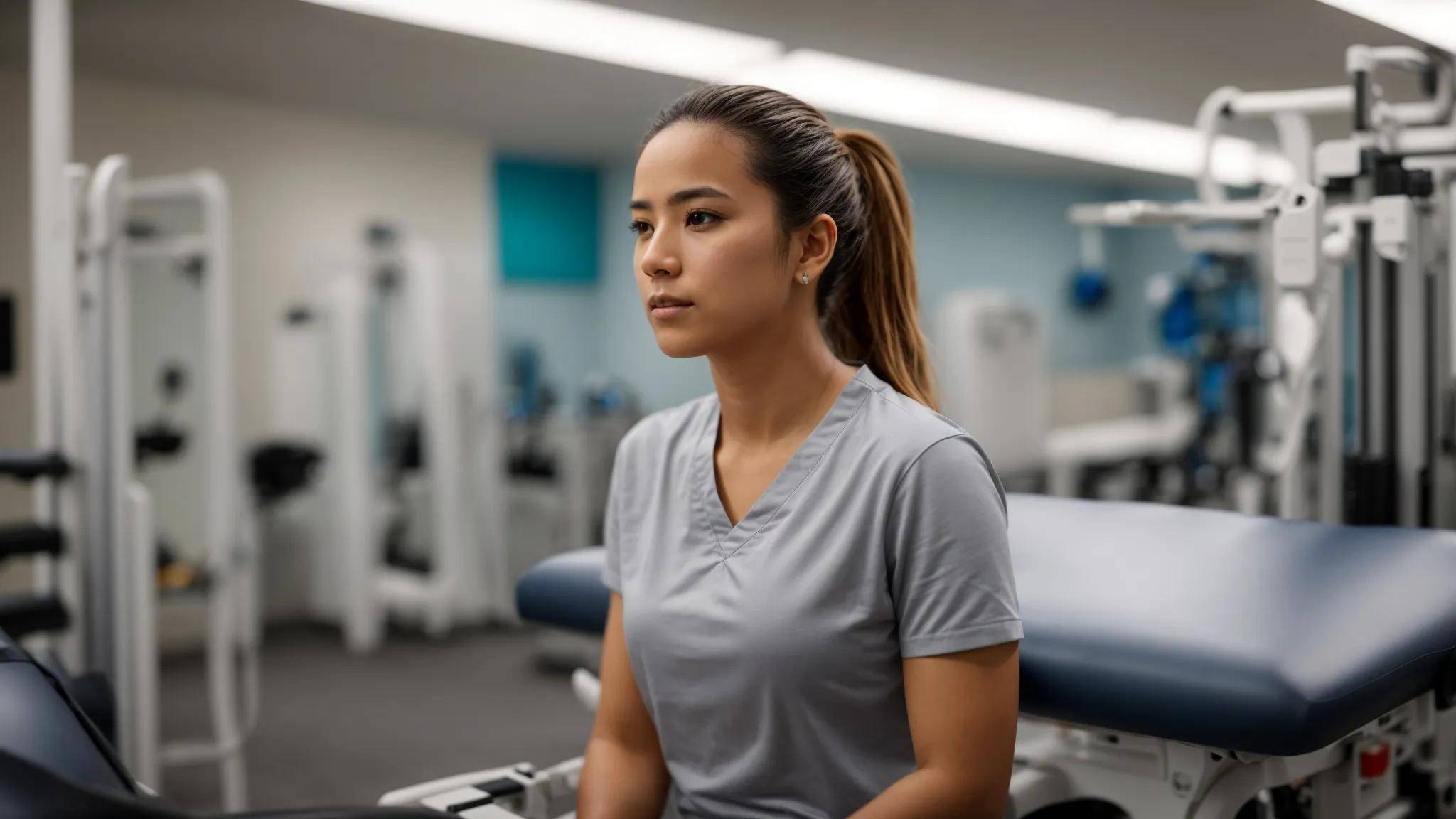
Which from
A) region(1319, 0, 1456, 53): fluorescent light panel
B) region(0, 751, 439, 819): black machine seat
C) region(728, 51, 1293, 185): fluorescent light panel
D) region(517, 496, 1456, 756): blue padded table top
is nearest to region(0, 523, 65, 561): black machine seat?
region(517, 496, 1456, 756): blue padded table top

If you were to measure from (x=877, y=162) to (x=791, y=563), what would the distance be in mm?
A: 415

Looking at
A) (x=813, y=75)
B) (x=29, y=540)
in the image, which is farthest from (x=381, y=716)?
(x=813, y=75)

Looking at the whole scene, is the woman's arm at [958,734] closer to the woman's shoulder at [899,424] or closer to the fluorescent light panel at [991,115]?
the woman's shoulder at [899,424]

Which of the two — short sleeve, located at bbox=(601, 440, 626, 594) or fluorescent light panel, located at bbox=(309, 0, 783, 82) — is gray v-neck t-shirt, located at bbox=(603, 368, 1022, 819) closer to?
short sleeve, located at bbox=(601, 440, 626, 594)

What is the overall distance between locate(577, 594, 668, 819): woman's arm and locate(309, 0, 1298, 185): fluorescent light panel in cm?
121

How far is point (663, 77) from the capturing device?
4211 mm

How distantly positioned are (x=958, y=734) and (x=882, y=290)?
0.44 m

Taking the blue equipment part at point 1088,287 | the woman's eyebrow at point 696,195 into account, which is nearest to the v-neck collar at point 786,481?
the woman's eyebrow at point 696,195

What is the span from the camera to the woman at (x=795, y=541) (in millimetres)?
958

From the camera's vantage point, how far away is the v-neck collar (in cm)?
107

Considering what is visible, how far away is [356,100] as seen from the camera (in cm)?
461

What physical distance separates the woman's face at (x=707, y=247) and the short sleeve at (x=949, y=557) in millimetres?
200

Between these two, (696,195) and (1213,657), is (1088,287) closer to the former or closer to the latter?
(1213,657)

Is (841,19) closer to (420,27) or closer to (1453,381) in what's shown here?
(420,27)
